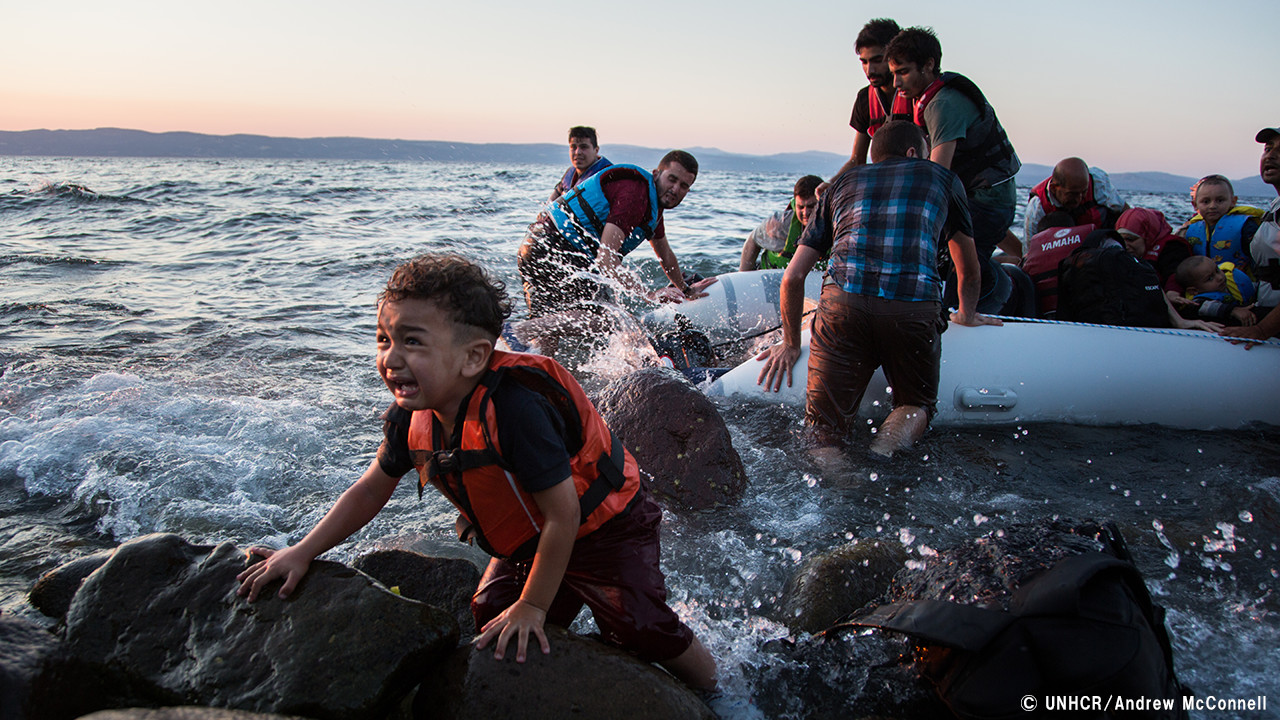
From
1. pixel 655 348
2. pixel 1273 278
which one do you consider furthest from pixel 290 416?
pixel 1273 278

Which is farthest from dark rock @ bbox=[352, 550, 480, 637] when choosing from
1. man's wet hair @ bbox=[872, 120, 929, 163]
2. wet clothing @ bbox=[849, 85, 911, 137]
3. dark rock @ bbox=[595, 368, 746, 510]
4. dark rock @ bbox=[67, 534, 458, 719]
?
wet clothing @ bbox=[849, 85, 911, 137]

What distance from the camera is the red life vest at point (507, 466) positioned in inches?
85.1

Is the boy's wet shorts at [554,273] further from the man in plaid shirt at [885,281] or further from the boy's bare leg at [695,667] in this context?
the boy's bare leg at [695,667]

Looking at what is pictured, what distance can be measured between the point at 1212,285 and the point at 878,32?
3407 millimetres

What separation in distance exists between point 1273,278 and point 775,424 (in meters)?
4.46

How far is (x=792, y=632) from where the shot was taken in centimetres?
284

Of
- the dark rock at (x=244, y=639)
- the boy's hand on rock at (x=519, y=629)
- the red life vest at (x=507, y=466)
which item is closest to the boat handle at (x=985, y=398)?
the red life vest at (x=507, y=466)

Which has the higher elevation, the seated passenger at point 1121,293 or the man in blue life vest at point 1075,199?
the man in blue life vest at point 1075,199

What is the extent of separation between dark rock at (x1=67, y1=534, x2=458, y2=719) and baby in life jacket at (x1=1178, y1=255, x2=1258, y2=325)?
6.35 m

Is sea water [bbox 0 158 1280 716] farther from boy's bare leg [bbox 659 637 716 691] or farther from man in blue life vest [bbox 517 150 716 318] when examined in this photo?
man in blue life vest [bbox 517 150 716 318]

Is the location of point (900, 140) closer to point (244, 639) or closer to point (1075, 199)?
point (1075, 199)

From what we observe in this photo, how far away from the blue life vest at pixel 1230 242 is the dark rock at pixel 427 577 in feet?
22.3

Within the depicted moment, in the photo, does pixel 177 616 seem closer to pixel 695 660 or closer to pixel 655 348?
pixel 695 660

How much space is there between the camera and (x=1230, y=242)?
6.50 metres
